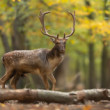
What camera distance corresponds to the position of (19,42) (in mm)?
17859

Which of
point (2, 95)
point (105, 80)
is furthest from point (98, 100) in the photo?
point (105, 80)

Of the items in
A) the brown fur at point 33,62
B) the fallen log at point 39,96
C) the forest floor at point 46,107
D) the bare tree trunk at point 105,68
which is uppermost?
the brown fur at point 33,62

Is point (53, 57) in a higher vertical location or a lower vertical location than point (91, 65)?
higher

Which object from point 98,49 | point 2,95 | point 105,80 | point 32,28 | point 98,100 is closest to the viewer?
point 2,95

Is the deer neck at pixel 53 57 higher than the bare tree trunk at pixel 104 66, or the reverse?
the deer neck at pixel 53 57

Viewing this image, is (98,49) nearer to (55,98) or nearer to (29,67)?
(29,67)

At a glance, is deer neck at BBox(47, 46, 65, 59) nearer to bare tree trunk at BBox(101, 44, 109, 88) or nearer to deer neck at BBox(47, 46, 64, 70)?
deer neck at BBox(47, 46, 64, 70)

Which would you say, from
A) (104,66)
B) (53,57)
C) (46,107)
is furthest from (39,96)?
(104,66)

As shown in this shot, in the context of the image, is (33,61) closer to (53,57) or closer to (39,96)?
(53,57)

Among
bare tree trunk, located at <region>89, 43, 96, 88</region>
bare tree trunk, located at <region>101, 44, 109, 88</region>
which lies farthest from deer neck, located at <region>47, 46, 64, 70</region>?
bare tree trunk, located at <region>89, 43, 96, 88</region>

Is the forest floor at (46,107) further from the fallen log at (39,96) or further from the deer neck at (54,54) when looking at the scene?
the deer neck at (54,54)

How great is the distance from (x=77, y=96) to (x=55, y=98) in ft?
1.81

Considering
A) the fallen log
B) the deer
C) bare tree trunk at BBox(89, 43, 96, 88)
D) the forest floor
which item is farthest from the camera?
bare tree trunk at BBox(89, 43, 96, 88)

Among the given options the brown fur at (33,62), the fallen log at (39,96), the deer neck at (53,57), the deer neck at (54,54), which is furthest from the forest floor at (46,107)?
the deer neck at (54,54)
